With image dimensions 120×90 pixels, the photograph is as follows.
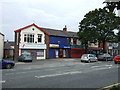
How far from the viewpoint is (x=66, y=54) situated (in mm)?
33031

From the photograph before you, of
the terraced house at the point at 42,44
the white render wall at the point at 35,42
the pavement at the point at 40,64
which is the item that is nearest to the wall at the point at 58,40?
the terraced house at the point at 42,44

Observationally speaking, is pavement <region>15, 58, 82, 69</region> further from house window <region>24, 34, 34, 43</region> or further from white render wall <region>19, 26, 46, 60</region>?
house window <region>24, 34, 34, 43</region>

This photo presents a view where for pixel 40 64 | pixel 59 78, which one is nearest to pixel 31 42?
pixel 40 64

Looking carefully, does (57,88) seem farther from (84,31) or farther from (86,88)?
(84,31)

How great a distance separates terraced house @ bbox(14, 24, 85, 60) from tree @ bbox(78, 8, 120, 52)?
4.50 metres

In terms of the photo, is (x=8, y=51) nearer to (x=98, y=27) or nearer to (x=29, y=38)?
(x=29, y=38)

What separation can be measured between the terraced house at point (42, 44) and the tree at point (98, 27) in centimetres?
450

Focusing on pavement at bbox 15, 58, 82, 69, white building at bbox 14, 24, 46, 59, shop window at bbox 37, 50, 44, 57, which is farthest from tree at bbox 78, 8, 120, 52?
shop window at bbox 37, 50, 44, 57

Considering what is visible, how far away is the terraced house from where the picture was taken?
26984 mm

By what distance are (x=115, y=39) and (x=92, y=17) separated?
24.9ft

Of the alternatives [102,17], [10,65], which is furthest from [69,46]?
[10,65]

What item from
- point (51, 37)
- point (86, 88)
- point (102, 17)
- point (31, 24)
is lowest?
point (86, 88)

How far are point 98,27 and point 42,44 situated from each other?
13455mm

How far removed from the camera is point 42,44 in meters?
28.9
